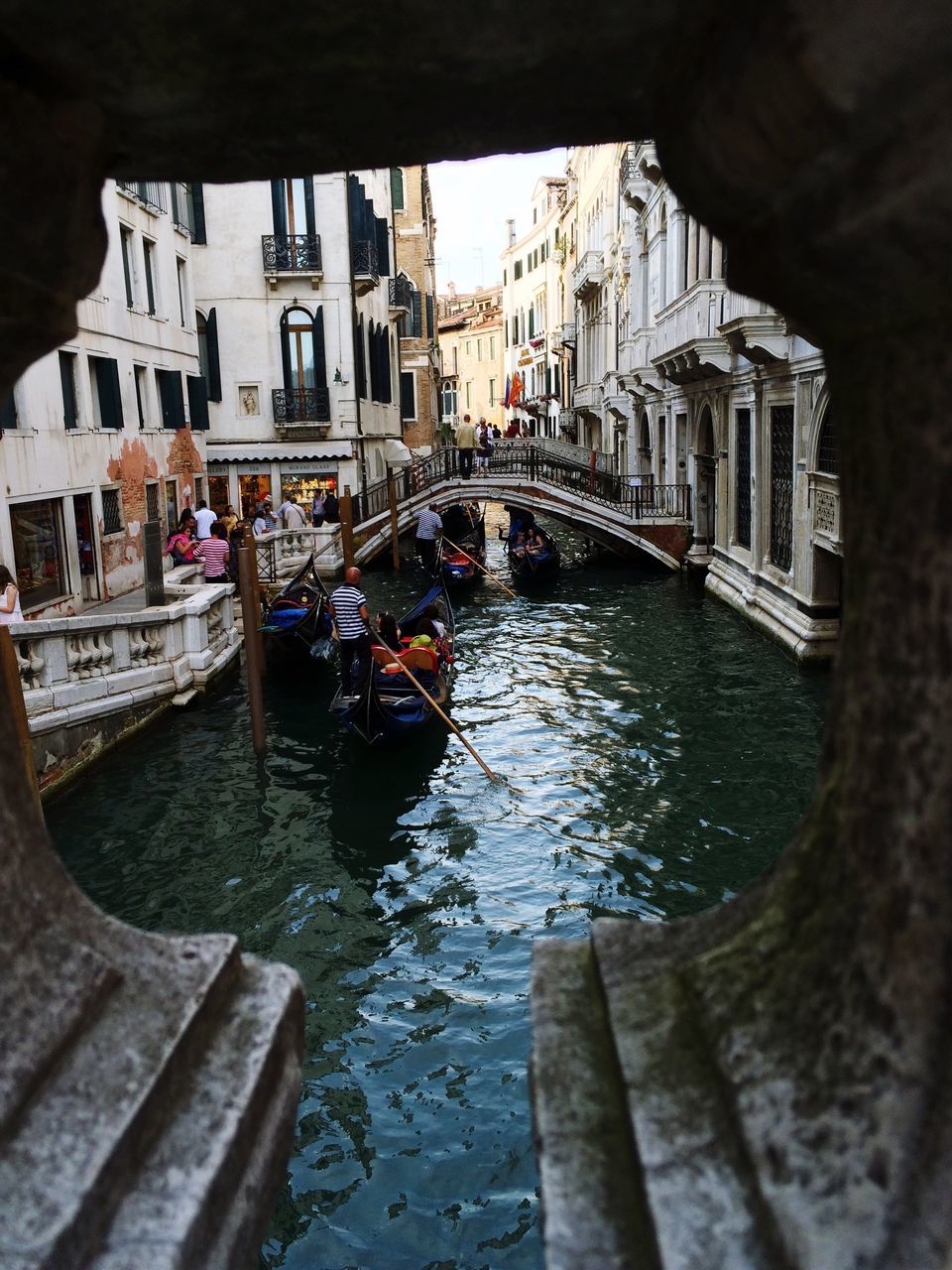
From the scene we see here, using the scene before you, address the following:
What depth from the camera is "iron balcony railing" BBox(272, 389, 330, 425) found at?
22234 millimetres

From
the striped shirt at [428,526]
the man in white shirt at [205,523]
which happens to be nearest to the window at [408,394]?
the striped shirt at [428,526]

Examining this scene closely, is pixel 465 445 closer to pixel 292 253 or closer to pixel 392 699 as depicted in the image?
pixel 292 253

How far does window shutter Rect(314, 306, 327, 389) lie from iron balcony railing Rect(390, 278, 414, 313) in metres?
5.86

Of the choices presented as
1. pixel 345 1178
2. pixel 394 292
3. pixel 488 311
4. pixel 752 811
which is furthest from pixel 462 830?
pixel 488 311

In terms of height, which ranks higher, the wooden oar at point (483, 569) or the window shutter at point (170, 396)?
the window shutter at point (170, 396)

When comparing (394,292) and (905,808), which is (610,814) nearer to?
(905,808)

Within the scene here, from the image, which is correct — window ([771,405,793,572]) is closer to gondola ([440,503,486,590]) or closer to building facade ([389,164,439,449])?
gondola ([440,503,486,590])

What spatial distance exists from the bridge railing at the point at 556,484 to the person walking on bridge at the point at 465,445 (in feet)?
0.65

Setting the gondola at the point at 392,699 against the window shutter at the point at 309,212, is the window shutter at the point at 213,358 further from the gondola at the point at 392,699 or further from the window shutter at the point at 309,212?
the gondola at the point at 392,699

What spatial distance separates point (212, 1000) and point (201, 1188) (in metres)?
0.31

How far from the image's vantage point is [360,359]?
23.1 metres

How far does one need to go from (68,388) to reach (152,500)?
3.14 m

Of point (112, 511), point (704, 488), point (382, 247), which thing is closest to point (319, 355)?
point (382, 247)

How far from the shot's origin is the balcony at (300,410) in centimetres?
2223
